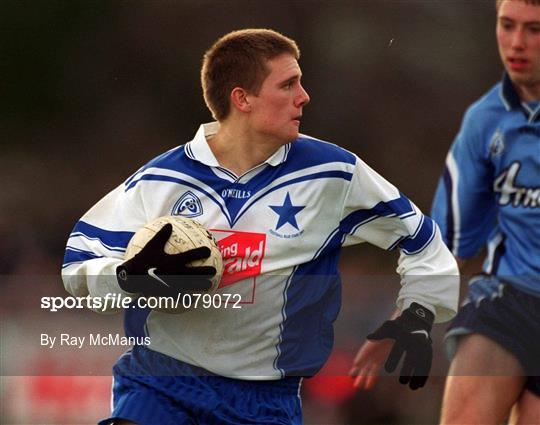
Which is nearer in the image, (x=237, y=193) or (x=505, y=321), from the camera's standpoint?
(x=237, y=193)

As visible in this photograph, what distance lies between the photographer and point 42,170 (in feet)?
15.9

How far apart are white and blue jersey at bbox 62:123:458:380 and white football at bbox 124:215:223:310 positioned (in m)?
0.16

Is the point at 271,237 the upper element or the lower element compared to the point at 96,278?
upper

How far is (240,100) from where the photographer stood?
4.00m

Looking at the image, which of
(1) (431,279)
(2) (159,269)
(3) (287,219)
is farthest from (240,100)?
(1) (431,279)

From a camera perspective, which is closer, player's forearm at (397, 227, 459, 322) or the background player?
player's forearm at (397, 227, 459, 322)

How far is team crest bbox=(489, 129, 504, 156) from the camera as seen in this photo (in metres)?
4.65

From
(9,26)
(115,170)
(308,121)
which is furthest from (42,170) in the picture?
(308,121)

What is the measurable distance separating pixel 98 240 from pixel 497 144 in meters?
1.73

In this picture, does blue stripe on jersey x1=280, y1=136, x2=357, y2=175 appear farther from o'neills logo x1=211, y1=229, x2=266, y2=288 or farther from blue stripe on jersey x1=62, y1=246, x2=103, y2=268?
blue stripe on jersey x1=62, y1=246, x2=103, y2=268

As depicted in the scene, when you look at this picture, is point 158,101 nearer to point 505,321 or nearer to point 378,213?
point 378,213

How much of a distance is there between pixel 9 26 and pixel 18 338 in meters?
1.30

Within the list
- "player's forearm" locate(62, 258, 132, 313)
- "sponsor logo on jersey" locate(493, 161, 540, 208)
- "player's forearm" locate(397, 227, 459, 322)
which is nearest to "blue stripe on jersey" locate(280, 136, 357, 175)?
"player's forearm" locate(397, 227, 459, 322)

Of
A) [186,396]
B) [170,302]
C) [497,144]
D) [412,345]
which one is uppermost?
[497,144]
